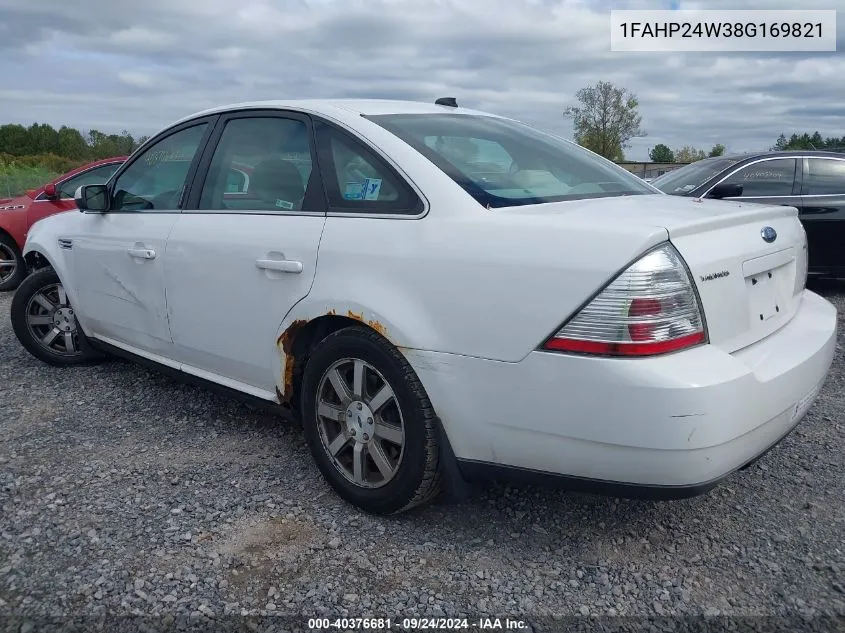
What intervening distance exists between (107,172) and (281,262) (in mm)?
6383

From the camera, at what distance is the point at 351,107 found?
321 centimetres

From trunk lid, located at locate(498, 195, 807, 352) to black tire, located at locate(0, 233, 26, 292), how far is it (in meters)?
7.89

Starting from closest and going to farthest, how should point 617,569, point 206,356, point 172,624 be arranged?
point 172,624
point 617,569
point 206,356

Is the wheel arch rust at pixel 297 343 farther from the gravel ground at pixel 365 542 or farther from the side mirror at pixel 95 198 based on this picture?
the side mirror at pixel 95 198

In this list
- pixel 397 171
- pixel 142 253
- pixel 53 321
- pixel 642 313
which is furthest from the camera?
pixel 53 321

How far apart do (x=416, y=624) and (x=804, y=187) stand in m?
6.48

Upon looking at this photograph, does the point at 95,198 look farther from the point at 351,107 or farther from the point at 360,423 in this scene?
Result: the point at 360,423

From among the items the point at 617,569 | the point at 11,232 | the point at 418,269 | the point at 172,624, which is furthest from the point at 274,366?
the point at 11,232

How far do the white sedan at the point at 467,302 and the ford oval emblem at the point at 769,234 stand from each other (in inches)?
0.6

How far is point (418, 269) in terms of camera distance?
100 inches

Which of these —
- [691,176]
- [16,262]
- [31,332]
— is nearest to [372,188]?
[31,332]

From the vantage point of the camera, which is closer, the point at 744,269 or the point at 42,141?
the point at 744,269

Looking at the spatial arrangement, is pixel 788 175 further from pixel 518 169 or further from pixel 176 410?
pixel 176 410

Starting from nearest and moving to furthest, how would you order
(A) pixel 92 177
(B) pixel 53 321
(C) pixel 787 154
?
(B) pixel 53 321 → (C) pixel 787 154 → (A) pixel 92 177
